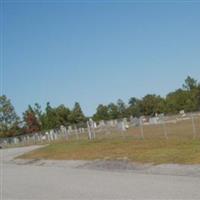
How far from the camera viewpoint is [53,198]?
38.5ft

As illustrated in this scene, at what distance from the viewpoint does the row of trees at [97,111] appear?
285 ft

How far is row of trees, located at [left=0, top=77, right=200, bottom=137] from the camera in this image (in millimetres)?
86938

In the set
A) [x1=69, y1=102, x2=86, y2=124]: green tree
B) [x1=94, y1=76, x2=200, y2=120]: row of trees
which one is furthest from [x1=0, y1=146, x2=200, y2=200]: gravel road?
[x1=94, y1=76, x2=200, y2=120]: row of trees

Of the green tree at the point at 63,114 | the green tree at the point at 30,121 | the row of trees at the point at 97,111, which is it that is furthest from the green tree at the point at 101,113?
the green tree at the point at 30,121

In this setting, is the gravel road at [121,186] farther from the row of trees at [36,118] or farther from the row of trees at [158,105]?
the row of trees at [158,105]

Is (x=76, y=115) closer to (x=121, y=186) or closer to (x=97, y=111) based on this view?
(x=97, y=111)

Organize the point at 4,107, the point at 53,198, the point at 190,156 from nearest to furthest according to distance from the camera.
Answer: the point at 53,198 → the point at 190,156 → the point at 4,107

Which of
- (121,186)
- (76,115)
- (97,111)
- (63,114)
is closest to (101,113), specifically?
(97,111)

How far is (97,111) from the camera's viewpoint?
12719cm

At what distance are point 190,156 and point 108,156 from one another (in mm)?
6226

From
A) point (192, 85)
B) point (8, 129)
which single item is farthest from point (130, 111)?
point (8, 129)

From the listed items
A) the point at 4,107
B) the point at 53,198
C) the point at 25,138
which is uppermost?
the point at 4,107

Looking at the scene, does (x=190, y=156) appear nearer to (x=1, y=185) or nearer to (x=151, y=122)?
(x=1, y=185)

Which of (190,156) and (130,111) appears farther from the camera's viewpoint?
(130,111)
